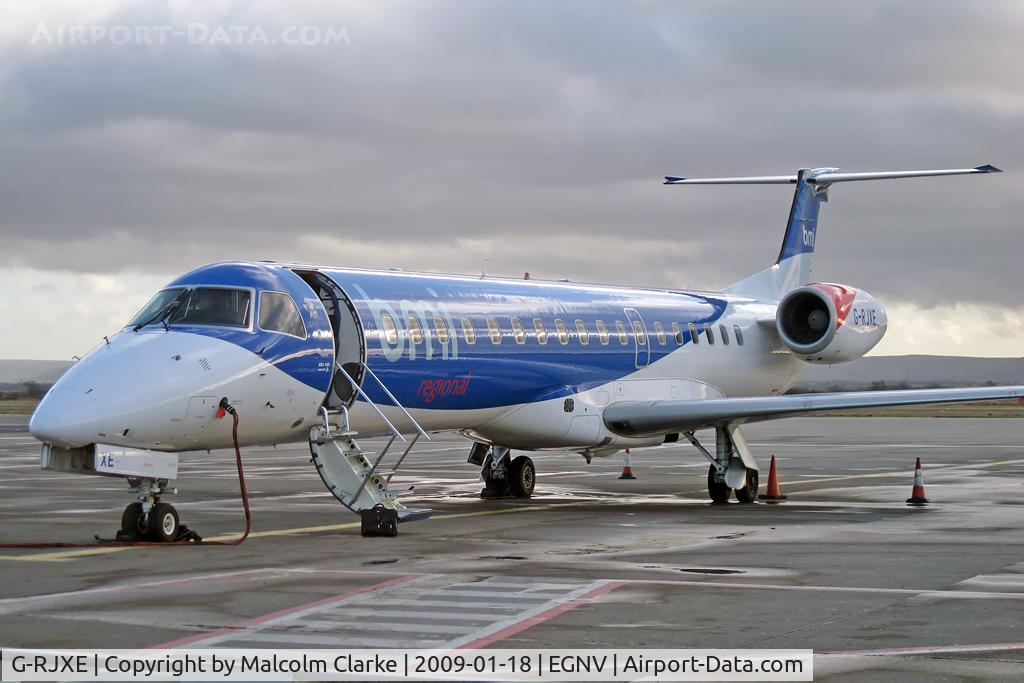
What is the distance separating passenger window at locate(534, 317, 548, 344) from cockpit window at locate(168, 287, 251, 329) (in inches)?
247

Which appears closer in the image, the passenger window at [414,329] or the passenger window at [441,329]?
the passenger window at [414,329]

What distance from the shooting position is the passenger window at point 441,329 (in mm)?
20406

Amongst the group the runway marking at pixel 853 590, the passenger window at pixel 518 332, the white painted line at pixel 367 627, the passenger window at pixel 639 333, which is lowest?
the white painted line at pixel 367 627

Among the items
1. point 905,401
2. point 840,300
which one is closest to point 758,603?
point 905,401

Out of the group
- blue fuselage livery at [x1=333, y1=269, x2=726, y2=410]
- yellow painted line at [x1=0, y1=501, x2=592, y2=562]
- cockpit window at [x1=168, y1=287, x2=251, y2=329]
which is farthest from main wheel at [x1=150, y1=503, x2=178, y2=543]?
blue fuselage livery at [x1=333, y1=269, x2=726, y2=410]

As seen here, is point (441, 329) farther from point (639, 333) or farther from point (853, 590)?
point (853, 590)

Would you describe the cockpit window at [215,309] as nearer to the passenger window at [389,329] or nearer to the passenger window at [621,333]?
the passenger window at [389,329]

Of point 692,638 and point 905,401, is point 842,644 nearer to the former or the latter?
point 692,638

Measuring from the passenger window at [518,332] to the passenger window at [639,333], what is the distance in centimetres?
333

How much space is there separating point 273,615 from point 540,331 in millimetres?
12004

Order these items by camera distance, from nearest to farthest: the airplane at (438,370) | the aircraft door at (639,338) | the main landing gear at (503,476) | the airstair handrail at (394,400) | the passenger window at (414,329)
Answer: the airplane at (438,370), the airstair handrail at (394,400), the passenger window at (414,329), the main landing gear at (503,476), the aircraft door at (639,338)

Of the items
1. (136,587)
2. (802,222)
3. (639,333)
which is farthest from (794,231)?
(136,587)

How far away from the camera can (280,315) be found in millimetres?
17875

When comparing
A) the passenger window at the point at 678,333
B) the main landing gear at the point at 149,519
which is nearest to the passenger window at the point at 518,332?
the passenger window at the point at 678,333
